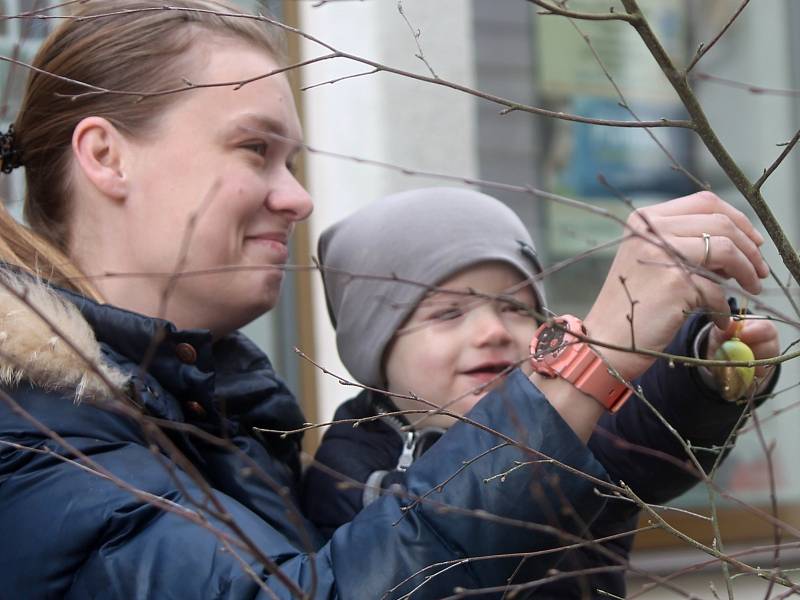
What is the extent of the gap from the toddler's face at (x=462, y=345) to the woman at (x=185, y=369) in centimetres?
21

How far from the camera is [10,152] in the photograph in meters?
1.85

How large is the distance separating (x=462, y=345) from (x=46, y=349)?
2.32 ft

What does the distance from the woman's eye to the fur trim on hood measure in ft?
1.25

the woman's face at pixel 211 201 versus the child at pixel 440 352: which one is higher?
the woman's face at pixel 211 201

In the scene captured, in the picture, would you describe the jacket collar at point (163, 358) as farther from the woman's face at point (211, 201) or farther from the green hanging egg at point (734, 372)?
the green hanging egg at point (734, 372)

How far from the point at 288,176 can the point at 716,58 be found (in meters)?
3.34

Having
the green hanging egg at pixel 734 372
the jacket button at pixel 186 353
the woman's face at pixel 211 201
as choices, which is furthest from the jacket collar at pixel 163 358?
the green hanging egg at pixel 734 372

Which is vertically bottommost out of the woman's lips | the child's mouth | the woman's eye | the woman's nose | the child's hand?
the child's mouth

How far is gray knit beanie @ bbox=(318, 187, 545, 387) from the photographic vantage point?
76.9 inches

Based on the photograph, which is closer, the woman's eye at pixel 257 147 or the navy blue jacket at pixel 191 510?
the navy blue jacket at pixel 191 510

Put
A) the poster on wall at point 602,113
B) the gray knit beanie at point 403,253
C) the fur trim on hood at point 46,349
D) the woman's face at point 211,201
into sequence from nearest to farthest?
1. the fur trim on hood at point 46,349
2. the woman's face at point 211,201
3. the gray knit beanie at point 403,253
4. the poster on wall at point 602,113

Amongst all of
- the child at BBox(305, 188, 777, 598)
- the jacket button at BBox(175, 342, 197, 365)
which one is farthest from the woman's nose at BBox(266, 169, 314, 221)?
the jacket button at BBox(175, 342, 197, 365)

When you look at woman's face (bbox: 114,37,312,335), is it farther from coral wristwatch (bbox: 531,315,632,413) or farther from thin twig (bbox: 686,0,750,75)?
thin twig (bbox: 686,0,750,75)

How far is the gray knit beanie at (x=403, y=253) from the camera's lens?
1.95m
